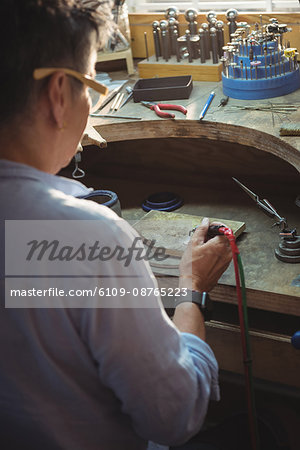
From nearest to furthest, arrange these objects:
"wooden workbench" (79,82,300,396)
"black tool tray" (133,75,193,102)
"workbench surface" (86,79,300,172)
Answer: "wooden workbench" (79,82,300,396) < "workbench surface" (86,79,300,172) < "black tool tray" (133,75,193,102)

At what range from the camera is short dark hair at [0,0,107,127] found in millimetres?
874

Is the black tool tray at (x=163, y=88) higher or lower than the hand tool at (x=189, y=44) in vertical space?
lower

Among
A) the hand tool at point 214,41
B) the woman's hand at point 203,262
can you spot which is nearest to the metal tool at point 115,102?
the hand tool at point 214,41

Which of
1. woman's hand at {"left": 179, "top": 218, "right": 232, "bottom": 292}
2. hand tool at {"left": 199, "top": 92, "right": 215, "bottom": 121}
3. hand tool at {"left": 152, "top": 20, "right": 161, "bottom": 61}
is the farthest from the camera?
hand tool at {"left": 152, "top": 20, "right": 161, "bottom": 61}

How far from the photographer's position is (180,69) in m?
2.40

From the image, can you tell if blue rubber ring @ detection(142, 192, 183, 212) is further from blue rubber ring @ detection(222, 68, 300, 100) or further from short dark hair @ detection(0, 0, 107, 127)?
short dark hair @ detection(0, 0, 107, 127)

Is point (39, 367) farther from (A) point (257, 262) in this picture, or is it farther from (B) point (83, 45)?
(A) point (257, 262)

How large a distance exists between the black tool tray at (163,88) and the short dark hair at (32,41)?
1.28 meters

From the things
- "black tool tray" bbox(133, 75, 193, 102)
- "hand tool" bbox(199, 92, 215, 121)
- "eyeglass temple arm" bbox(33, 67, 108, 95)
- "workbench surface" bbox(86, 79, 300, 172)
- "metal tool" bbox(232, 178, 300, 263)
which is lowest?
"metal tool" bbox(232, 178, 300, 263)

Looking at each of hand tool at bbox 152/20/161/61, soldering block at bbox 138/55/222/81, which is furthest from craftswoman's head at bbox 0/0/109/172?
hand tool at bbox 152/20/161/61

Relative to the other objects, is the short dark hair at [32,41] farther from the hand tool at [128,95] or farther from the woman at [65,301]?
the hand tool at [128,95]

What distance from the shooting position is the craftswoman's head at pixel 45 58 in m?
0.88

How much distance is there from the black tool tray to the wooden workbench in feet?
0.12

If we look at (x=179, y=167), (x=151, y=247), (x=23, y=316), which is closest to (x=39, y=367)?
(x=23, y=316)
